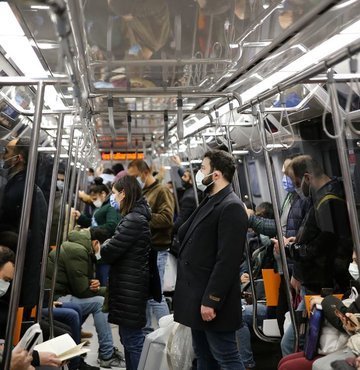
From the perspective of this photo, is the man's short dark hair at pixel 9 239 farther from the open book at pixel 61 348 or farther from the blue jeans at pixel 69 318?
the blue jeans at pixel 69 318

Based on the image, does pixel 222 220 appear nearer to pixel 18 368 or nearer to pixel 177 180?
pixel 18 368

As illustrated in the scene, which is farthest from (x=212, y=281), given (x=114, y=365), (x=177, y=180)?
(x=177, y=180)

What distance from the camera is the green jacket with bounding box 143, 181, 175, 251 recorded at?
204 inches

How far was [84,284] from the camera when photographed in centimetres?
466

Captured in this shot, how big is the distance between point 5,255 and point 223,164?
150 cm

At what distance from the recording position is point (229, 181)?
327cm

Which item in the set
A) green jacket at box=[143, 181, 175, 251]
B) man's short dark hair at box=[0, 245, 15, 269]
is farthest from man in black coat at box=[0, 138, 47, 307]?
green jacket at box=[143, 181, 175, 251]

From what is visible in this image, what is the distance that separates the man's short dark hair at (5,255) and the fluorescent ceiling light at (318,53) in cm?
196

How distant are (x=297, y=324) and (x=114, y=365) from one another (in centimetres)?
204

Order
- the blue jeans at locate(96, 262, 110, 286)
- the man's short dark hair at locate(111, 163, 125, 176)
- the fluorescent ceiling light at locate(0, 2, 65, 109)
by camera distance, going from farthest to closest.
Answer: the man's short dark hair at locate(111, 163, 125, 176) → the blue jeans at locate(96, 262, 110, 286) → the fluorescent ceiling light at locate(0, 2, 65, 109)

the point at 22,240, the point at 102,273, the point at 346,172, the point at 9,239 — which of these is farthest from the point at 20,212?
the point at 102,273

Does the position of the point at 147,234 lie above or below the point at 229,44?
below

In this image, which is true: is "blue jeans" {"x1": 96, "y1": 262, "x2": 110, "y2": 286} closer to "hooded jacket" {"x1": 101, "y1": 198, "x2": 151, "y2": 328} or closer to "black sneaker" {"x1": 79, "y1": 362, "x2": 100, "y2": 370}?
"black sneaker" {"x1": 79, "y1": 362, "x2": 100, "y2": 370}

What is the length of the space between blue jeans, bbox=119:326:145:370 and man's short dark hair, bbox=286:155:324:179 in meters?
1.73
